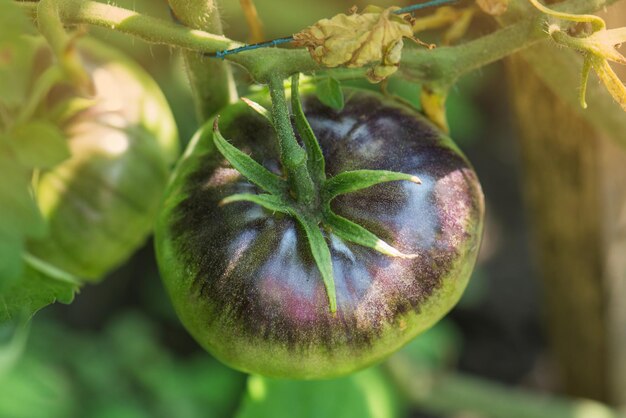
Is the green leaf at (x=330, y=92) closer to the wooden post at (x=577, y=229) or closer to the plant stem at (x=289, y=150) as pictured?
the plant stem at (x=289, y=150)

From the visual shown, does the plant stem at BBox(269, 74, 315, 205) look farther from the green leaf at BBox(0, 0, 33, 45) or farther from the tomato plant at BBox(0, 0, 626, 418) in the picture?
the green leaf at BBox(0, 0, 33, 45)

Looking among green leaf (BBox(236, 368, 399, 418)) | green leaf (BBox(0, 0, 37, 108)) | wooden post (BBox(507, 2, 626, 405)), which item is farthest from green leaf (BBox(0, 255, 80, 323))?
wooden post (BBox(507, 2, 626, 405))

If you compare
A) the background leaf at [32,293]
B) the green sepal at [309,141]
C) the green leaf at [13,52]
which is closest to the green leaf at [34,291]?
the background leaf at [32,293]

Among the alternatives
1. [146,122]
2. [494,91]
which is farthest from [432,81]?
[494,91]

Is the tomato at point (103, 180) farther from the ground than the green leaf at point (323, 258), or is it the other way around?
the green leaf at point (323, 258)

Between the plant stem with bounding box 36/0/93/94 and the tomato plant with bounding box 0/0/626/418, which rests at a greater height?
the plant stem with bounding box 36/0/93/94

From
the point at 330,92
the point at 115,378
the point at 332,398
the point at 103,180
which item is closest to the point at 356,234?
the point at 330,92

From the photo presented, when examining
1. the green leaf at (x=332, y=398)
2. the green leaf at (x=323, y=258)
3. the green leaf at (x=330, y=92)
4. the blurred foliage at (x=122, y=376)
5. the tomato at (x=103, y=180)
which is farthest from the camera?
the blurred foliage at (x=122, y=376)
